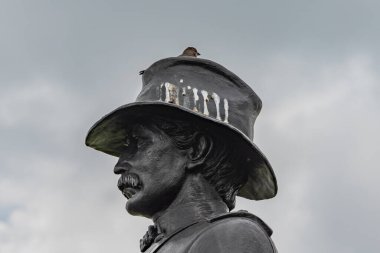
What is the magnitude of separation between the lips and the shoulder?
67 cm

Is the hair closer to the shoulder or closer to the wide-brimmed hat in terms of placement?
the wide-brimmed hat

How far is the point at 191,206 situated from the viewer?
25.8ft

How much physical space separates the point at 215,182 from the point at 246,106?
628 mm


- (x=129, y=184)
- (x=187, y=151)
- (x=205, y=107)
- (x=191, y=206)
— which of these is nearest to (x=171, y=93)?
(x=205, y=107)

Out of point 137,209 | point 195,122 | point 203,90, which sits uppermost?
point 203,90

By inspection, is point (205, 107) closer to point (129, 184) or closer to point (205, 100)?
point (205, 100)

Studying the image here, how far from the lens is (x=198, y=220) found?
7820mm

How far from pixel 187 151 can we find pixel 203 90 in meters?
0.46

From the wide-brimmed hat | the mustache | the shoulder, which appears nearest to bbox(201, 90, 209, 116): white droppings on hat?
the wide-brimmed hat

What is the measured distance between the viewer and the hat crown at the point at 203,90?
26.3 feet

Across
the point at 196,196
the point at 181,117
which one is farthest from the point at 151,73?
the point at 196,196

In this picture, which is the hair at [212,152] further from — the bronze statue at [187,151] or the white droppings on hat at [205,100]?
the white droppings on hat at [205,100]

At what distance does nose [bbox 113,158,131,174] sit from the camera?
316 inches

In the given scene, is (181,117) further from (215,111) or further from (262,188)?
(262,188)
